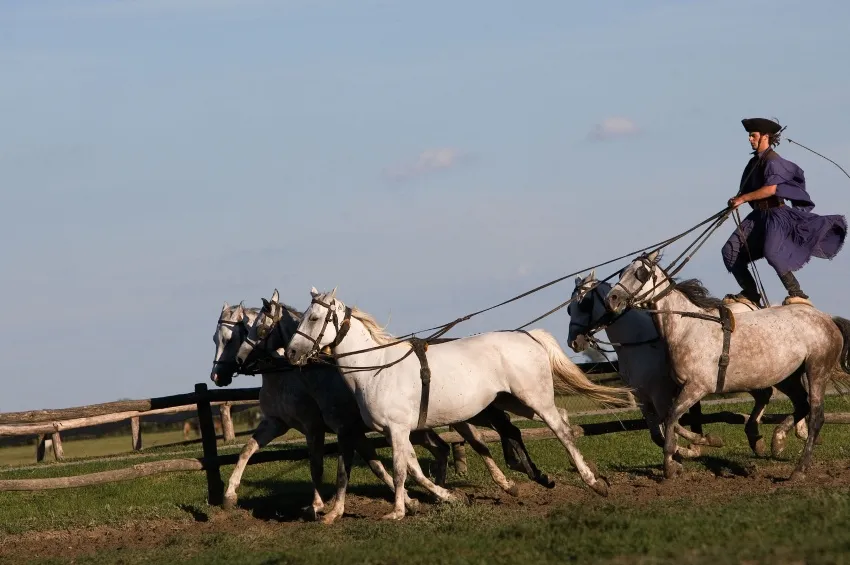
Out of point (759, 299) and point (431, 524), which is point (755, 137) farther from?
point (431, 524)

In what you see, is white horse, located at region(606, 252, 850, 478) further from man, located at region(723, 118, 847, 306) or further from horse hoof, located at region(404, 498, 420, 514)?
horse hoof, located at region(404, 498, 420, 514)

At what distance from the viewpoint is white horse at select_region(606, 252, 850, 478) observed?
1231cm

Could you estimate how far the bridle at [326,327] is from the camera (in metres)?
11.5

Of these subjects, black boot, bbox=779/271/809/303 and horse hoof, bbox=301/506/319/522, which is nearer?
horse hoof, bbox=301/506/319/522

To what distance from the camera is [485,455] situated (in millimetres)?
13086

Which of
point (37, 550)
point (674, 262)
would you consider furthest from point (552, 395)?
point (37, 550)

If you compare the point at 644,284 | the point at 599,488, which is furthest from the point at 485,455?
the point at 644,284

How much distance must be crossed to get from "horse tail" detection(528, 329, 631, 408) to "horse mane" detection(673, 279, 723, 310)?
1.17 meters

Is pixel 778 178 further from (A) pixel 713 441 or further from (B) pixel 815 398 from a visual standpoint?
(A) pixel 713 441

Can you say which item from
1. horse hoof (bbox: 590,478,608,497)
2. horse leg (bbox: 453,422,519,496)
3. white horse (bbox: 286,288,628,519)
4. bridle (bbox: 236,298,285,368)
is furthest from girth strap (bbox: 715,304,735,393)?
bridle (bbox: 236,298,285,368)

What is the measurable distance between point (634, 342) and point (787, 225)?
2.05 metres

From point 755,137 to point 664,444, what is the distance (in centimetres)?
350

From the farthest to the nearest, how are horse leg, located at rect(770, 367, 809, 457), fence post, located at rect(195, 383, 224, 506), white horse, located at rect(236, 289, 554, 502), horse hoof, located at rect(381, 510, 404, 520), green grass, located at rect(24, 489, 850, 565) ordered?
1. fence post, located at rect(195, 383, 224, 506)
2. horse leg, located at rect(770, 367, 809, 457)
3. white horse, located at rect(236, 289, 554, 502)
4. horse hoof, located at rect(381, 510, 404, 520)
5. green grass, located at rect(24, 489, 850, 565)

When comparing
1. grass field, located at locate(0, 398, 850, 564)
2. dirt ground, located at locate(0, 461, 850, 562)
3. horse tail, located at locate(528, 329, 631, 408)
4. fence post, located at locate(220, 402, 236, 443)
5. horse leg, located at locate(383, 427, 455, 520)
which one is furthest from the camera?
fence post, located at locate(220, 402, 236, 443)
